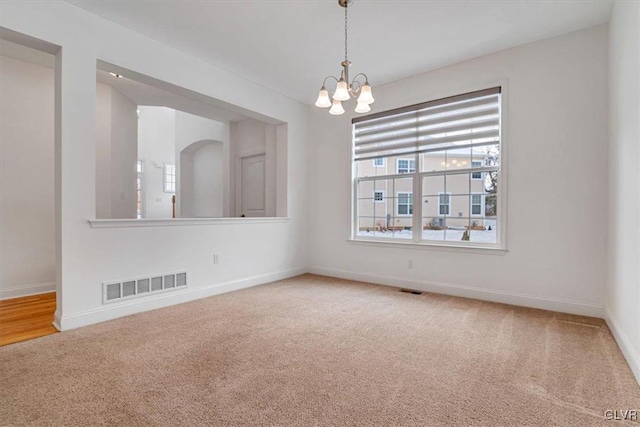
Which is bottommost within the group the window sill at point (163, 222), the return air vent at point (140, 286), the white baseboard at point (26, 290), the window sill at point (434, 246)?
the white baseboard at point (26, 290)

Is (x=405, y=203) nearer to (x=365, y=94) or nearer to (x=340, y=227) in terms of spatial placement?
(x=340, y=227)

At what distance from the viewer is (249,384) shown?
1848 mm

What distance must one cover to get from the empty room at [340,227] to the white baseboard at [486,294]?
26mm

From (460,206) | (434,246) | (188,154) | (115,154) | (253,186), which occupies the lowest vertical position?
(434,246)

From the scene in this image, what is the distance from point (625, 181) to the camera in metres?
2.30

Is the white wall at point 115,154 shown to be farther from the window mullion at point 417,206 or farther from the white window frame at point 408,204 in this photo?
the window mullion at point 417,206

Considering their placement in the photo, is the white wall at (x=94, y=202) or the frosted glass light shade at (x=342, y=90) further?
the white wall at (x=94, y=202)

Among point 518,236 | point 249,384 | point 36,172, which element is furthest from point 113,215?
point 518,236

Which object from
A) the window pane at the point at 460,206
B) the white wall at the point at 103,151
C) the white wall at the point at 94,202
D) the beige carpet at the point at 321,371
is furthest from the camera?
the white wall at the point at 103,151

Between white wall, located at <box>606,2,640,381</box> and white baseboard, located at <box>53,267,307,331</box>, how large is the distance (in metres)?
3.76

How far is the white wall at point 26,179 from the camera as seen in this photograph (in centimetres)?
370

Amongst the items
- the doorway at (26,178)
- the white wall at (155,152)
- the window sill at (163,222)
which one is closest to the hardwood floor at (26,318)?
the doorway at (26,178)

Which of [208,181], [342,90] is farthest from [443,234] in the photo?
[208,181]

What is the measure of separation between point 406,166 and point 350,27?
199 cm
